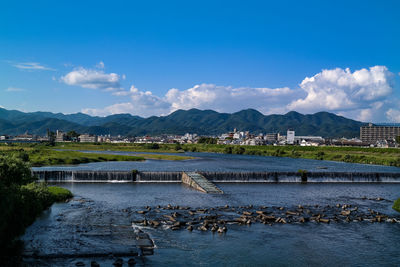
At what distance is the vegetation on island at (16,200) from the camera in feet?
69.4

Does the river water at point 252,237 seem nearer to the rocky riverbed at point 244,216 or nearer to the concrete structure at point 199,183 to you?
the rocky riverbed at point 244,216

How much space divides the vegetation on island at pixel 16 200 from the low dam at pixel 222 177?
Answer: 37.5 ft

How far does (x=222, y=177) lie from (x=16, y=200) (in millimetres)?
38196

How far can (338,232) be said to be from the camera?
3094 cm

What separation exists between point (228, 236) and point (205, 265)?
599cm

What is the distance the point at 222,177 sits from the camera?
2318 inches

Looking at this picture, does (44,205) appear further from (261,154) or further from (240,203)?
(261,154)

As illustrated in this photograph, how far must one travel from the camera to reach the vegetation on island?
21.2 metres

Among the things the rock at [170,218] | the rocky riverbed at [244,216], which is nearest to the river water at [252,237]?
the rocky riverbed at [244,216]

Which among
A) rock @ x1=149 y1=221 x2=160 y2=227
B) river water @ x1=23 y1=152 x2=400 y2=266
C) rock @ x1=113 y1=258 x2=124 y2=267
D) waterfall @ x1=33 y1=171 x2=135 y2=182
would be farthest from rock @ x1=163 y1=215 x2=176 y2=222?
waterfall @ x1=33 y1=171 x2=135 y2=182

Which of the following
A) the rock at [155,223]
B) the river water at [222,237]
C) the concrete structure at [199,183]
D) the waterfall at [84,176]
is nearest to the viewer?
the river water at [222,237]

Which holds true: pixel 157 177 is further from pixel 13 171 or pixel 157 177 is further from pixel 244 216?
pixel 13 171

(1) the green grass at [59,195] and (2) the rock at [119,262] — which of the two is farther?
(1) the green grass at [59,195]

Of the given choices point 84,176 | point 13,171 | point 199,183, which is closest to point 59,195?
point 13,171
